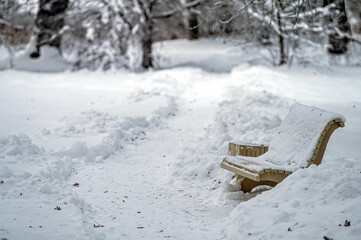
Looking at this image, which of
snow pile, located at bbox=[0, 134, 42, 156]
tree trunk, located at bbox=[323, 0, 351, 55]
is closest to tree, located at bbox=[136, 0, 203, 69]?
tree trunk, located at bbox=[323, 0, 351, 55]

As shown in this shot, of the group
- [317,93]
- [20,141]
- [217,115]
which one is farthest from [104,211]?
[317,93]

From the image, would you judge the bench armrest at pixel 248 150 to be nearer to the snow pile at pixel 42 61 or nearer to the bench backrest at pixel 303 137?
the bench backrest at pixel 303 137

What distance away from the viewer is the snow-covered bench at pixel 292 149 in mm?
4520

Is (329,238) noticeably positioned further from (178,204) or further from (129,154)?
(129,154)

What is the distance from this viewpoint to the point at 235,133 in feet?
25.1

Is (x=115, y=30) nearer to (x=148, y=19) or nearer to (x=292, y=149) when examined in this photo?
(x=148, y=19)

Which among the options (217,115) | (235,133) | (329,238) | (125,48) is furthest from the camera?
(125,48)

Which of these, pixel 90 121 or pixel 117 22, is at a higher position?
pixel 117 22

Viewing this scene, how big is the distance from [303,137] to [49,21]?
16534mm

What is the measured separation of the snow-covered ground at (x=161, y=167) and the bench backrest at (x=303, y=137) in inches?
9.7

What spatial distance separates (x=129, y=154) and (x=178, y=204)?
7.58 ft

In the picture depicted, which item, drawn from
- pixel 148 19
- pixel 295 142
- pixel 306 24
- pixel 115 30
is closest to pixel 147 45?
pixel 148 19

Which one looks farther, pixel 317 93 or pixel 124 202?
pixel 317 93

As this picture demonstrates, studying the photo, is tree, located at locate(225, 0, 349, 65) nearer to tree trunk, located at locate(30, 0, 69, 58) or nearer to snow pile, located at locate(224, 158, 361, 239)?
tree trunk, located at locate(30, 0, 69, 58)
